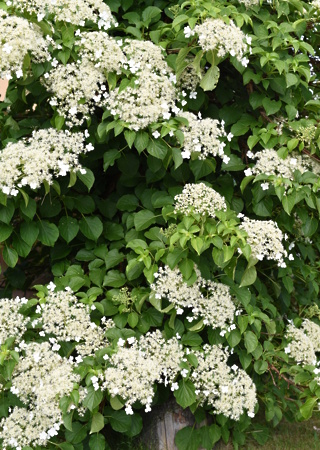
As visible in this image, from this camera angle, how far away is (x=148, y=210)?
3846mm

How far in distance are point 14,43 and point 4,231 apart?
939 millimetres

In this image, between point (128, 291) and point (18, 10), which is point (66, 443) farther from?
point (18, 10)

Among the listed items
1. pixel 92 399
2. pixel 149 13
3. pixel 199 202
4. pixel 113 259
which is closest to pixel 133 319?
pixel 113 259

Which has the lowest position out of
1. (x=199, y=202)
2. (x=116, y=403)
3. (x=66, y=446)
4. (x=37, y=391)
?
(x=66, y=446)

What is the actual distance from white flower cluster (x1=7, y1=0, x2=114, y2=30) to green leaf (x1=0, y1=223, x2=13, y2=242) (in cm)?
104

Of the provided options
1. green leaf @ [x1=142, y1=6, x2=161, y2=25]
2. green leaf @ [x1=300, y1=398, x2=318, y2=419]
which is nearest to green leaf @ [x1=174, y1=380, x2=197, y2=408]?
green leaf @ [x1=300, y1=398, x2=318, y2=419]

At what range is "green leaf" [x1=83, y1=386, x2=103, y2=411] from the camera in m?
3.31

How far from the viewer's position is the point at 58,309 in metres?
3.51

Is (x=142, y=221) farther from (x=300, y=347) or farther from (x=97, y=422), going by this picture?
(x=300, y=347)

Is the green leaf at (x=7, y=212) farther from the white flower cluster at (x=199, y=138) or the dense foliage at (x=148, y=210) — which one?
the white flower cluster at (x=199, y=138)

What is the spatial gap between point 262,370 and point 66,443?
3.71 ft

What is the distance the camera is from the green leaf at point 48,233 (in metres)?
→ 3.72

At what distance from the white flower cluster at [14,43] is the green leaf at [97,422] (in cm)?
172

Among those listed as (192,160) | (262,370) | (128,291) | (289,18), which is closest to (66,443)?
(128,291)
